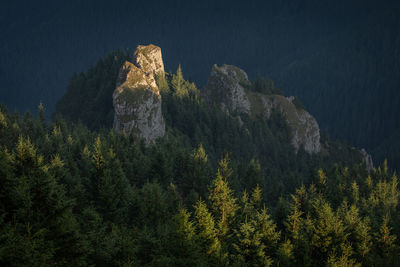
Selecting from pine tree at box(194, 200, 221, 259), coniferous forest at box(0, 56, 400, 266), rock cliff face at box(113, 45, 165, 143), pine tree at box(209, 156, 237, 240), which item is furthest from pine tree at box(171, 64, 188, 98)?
pine tree at box(194, 200, 221, 259)

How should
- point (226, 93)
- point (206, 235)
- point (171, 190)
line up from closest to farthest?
point (206, 235) < point (171, 190) < point (226, 93)

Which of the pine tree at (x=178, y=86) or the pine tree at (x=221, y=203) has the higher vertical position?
the pine tree at (x=178, y=86)

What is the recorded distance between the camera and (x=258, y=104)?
171 metres

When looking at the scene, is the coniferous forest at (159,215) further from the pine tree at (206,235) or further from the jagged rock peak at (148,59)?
the jagged rock peak at (148,59)

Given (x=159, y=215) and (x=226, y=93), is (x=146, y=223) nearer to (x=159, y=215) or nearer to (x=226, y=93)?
(x=159, y=215)

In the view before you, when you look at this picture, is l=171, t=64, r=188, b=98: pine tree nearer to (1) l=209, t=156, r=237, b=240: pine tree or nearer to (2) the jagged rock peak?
(2) the jagged rock peak

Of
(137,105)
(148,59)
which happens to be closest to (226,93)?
(148,59)

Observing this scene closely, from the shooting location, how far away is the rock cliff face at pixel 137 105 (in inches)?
3981

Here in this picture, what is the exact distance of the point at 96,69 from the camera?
13800cm

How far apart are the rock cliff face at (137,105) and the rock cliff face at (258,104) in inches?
2254

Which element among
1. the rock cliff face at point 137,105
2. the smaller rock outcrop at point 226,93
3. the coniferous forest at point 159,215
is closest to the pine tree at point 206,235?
the coniferous forest at point 159,215

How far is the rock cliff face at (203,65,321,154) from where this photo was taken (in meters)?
163

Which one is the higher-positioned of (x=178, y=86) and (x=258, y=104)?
(x=178, y=86)

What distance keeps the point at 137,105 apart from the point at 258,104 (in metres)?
86.1
